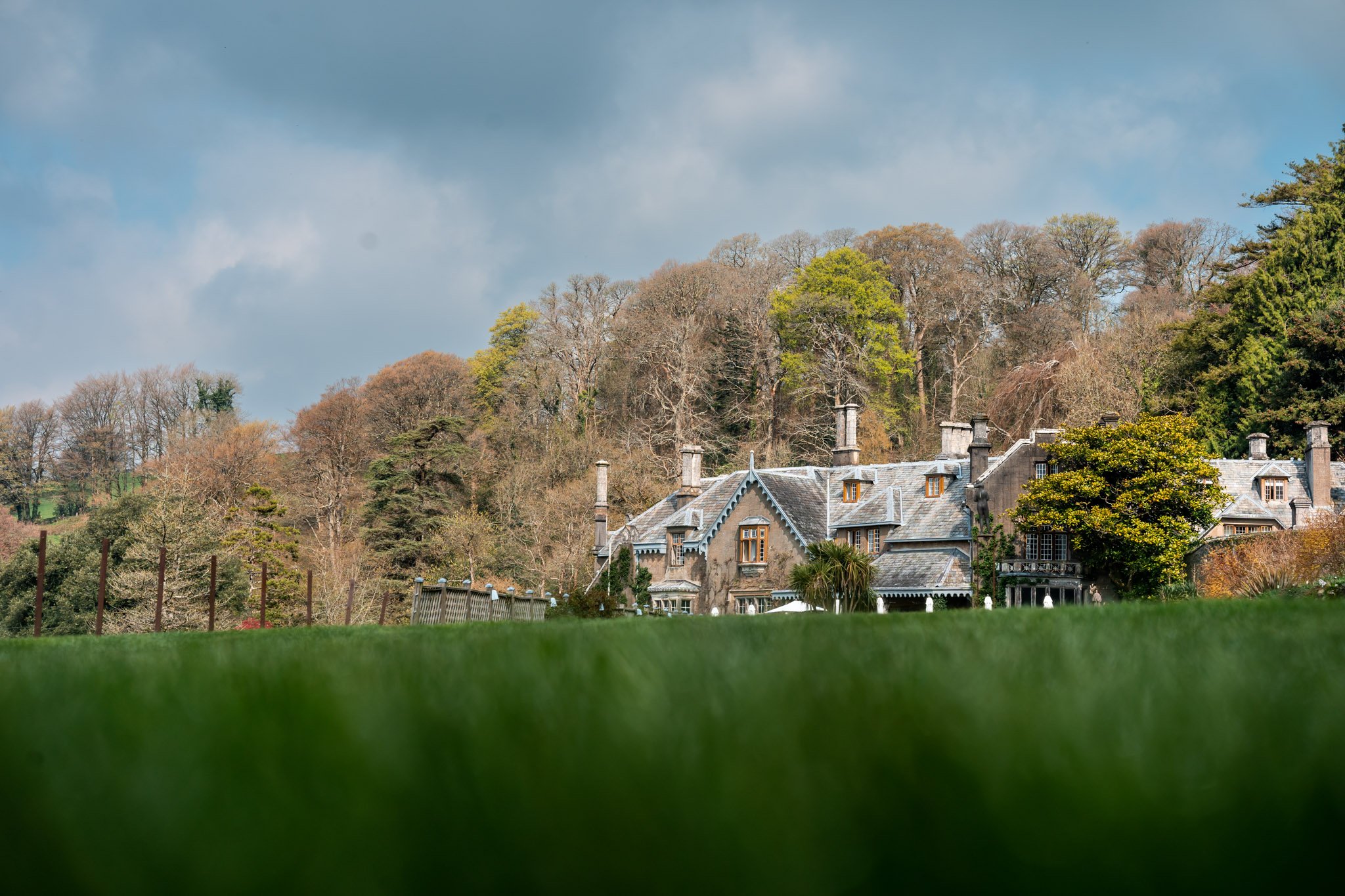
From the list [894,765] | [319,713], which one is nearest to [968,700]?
[894,765]

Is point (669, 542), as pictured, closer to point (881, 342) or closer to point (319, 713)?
point (881, 342)

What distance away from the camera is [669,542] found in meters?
52.2

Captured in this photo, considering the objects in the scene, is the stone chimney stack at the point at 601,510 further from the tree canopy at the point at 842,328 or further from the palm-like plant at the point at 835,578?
the tree canopy at the point at 842,328

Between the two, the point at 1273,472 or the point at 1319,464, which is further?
the point at 1273,472

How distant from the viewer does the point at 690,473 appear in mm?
54844

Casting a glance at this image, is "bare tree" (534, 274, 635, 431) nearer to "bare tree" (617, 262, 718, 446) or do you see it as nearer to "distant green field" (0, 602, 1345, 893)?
"bare tree" (617, 262, 718, 446)

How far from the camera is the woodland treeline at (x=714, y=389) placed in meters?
51.0

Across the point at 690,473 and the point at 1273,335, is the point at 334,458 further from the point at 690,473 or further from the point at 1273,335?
the point at 1273,335

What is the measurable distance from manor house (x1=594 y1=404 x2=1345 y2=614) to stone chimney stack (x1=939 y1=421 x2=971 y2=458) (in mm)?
71

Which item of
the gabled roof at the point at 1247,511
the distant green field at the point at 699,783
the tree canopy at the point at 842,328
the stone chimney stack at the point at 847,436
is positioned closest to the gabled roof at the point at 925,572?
the stone chimney stack at the point at 847,436

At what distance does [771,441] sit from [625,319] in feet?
41.8

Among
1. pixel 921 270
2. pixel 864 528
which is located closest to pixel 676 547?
pixel 864 528

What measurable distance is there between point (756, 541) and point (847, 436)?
7408mm

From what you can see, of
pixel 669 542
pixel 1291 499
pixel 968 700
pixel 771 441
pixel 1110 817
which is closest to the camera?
pixel 1110 817
